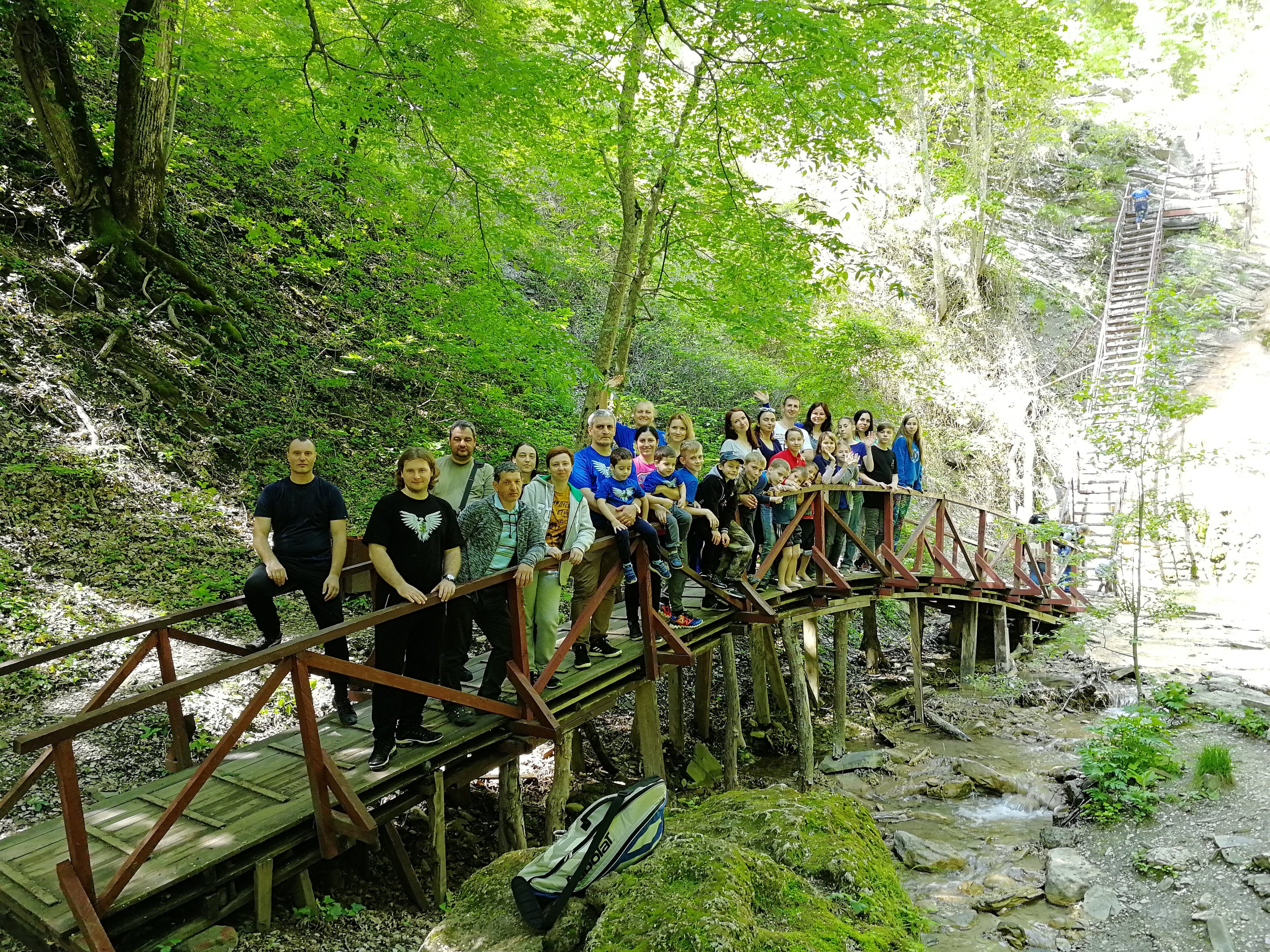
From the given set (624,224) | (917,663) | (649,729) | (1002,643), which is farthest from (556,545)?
(1002,643)

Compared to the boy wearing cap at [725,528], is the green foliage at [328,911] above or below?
below

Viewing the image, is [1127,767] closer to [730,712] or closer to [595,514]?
[730,712]

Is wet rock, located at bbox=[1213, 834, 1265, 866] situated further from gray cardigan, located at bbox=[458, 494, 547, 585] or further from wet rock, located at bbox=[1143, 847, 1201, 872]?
gray cardigan, located at bbox=[458, 494, 547, 585]

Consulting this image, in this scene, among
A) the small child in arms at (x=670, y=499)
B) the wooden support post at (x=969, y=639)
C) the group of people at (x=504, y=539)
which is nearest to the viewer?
the group of people at (x=504, y=539)

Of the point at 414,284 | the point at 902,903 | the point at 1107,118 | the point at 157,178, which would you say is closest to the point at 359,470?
the point at 414,284

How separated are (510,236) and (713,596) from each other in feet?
17.8

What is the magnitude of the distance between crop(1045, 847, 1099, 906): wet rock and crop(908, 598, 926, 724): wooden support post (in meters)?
4.46

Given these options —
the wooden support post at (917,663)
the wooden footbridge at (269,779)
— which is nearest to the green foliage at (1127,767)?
the wooden support post at (917,663)

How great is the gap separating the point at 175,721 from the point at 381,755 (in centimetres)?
163

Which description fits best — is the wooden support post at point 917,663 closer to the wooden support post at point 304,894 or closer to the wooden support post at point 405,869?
the wooden support post at point 405,869

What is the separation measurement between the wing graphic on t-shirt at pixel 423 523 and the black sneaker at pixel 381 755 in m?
1.20

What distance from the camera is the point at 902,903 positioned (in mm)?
3307

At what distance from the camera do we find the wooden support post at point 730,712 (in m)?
7.84

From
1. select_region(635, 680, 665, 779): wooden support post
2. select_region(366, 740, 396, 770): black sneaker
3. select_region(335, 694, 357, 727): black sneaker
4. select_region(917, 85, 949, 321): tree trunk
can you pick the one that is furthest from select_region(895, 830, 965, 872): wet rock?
select_region(917, 85, 949, 321): tree trunk
